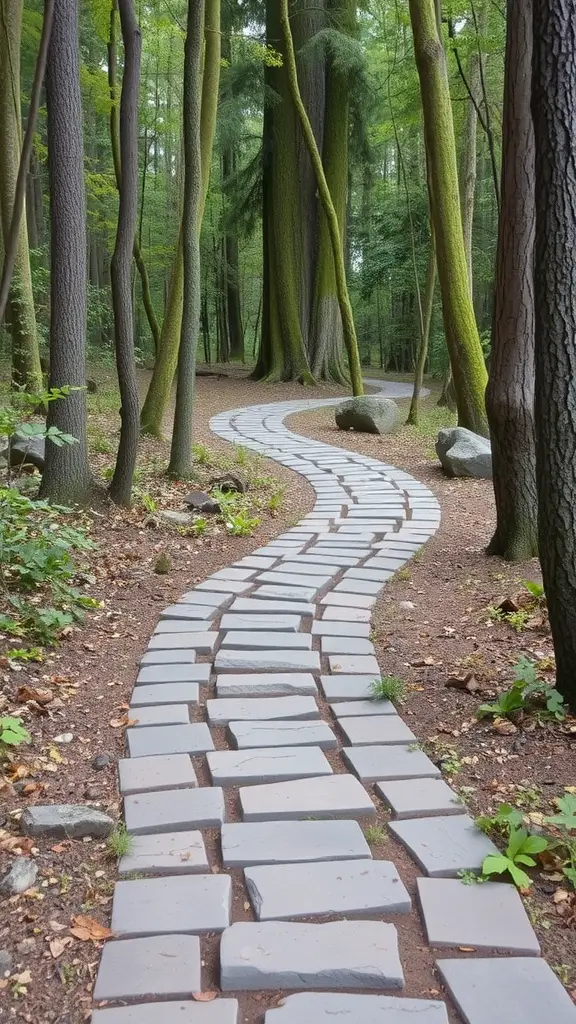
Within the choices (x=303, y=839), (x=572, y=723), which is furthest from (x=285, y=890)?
(x=572, y=723)

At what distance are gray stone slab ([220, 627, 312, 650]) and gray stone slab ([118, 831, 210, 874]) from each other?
1483mm

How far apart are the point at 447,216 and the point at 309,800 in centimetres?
806

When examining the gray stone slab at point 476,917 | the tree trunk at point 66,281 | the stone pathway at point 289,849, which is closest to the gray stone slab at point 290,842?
the stone pathway at point 289,849

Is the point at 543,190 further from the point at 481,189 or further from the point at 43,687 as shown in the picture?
the point at 481,189

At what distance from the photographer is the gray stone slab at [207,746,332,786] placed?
259 cm

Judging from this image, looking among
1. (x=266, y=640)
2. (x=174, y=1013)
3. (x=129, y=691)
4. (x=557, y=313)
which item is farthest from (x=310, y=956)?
(x=557, y=313)

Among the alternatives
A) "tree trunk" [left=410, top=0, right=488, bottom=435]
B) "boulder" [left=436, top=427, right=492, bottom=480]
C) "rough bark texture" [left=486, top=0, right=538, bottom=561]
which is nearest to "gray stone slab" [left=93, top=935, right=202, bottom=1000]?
"rough bark texture" [left=486, top=0, right=538, bottom=561]

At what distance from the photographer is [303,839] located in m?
2.26

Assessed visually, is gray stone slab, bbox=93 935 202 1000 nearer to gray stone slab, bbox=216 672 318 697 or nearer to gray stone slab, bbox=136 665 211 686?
gray stone slab, bbox=216 672 318 697

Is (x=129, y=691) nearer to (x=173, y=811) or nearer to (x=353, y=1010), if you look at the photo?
(x=173, y=811)

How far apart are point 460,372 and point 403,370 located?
962 inches

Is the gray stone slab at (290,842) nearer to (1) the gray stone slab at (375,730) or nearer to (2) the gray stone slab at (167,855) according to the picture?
(2) the gray stone slab at (167,855)

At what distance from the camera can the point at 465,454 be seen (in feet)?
27.4

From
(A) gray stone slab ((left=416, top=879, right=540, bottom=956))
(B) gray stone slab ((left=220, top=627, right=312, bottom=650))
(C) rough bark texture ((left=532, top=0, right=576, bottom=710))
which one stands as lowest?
(A) gray stone slab ((left=416, top=879, right=540, bottom=956))
